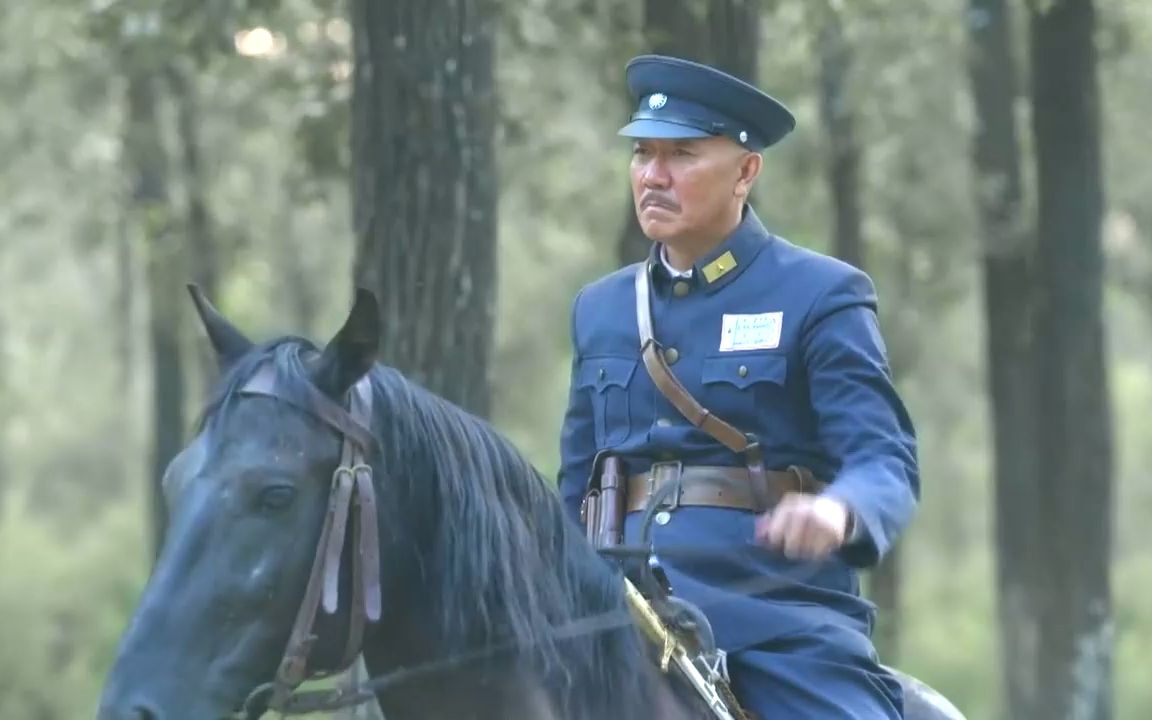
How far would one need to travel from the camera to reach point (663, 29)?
418 inches

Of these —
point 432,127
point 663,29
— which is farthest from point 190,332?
point 432,127

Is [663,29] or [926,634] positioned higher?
[663,29]

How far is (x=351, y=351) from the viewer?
4121 mm

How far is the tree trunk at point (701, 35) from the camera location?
10.1m

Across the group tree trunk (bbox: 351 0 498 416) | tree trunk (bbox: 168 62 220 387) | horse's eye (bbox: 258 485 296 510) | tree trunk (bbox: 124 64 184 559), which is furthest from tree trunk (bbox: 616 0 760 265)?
tree trunk (bbox: 124 64 184 559)

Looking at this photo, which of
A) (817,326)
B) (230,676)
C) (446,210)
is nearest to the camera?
(230,676)

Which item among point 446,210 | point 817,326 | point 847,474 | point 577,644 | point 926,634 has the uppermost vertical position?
point 446,210

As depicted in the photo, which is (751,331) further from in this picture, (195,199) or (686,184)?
(195,199)

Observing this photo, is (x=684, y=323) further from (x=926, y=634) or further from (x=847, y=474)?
(x=926, y=634)

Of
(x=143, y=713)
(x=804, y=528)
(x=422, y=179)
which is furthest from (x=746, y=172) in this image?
(x=422, y=179)

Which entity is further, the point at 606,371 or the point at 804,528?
the point at 606,371

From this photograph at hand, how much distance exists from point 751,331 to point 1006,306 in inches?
465

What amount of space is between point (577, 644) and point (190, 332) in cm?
1620

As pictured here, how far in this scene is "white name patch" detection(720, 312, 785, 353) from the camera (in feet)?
16.3
